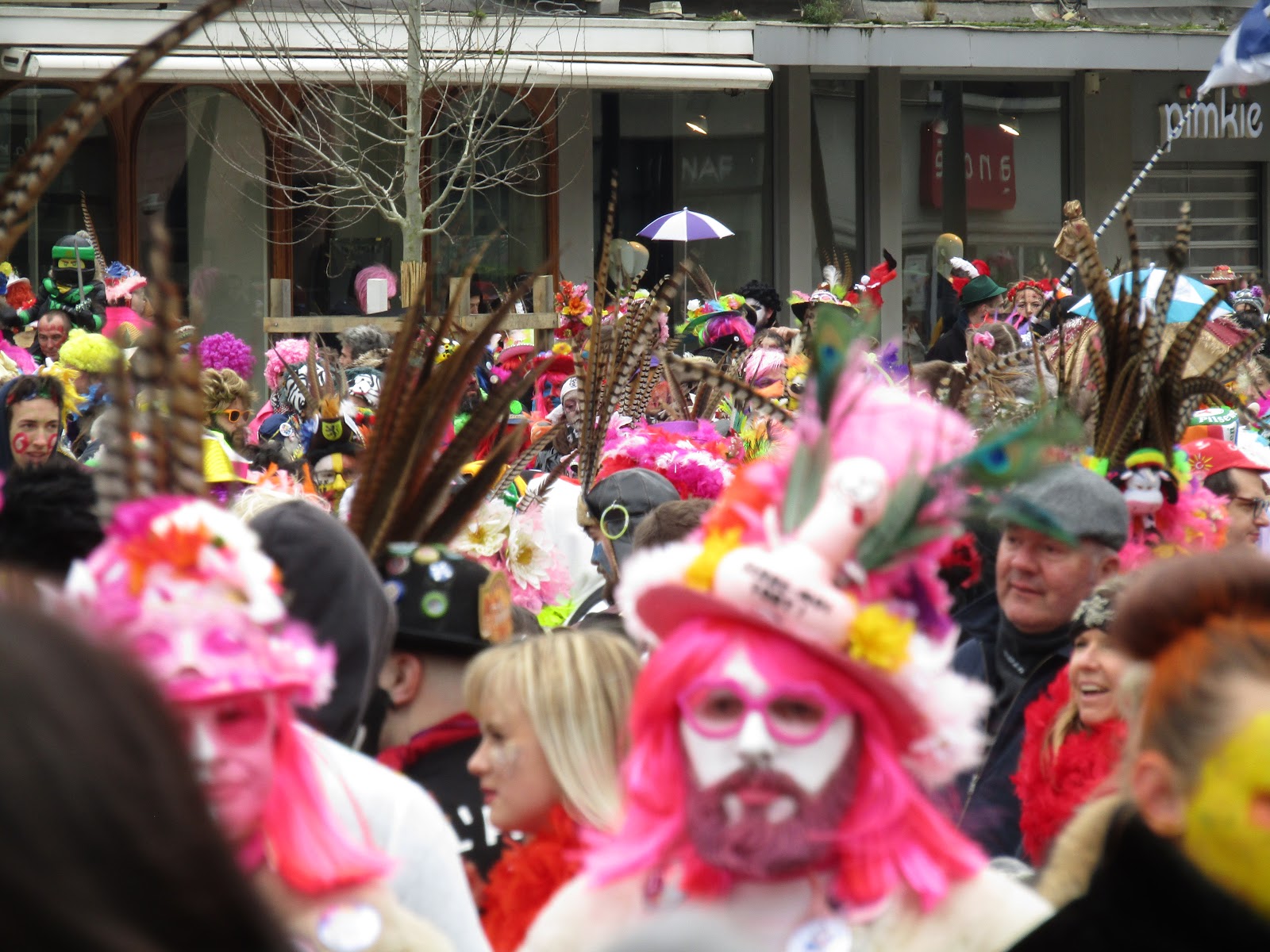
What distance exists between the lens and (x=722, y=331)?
10680mm

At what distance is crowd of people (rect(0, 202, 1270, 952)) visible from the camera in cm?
91

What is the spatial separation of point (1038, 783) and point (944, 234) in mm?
15533

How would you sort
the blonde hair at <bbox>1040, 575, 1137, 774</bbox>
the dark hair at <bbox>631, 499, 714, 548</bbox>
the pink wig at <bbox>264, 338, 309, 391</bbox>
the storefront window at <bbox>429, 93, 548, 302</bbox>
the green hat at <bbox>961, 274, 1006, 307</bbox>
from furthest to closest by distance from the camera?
the storefront window at <bbox>429, 93, 548, 302</bbox> → the green hat at <bbox>961, 274, 1006, 307</bbox> → the pink wig at <bbox>264, 338, 309, 391</bbox> → the dark hair at <bbox>631, 499, 714, 548</bbox> → the blonde hair at <bbox>1040, 575, 1137, 774</bbox>

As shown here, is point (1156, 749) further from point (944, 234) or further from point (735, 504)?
point (944, 234)

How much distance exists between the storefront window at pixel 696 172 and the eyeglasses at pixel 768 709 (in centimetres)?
1569

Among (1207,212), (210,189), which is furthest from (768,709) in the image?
(1207,212)

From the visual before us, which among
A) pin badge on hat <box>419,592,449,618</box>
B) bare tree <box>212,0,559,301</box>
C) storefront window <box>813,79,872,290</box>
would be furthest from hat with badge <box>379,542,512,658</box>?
storefront window <box>813,79,872,290</box>

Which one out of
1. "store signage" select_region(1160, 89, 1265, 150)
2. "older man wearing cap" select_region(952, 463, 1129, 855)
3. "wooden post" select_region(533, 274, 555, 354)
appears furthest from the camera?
A: "store signage" select_region(1160, 89, 1265, 150)

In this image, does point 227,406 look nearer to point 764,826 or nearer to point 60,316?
point 60,316

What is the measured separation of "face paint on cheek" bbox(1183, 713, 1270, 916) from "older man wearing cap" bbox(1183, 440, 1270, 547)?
12.0 feet

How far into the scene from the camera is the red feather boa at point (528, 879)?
9.01ft

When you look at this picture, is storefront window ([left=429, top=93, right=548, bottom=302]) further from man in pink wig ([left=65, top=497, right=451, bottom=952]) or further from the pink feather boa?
man in pink wig ([left=65, top=497, right=451, bottom=952])

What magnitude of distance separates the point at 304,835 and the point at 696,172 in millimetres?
17008

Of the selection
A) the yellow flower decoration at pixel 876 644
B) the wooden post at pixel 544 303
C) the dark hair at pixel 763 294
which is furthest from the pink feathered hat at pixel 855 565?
the dark hair at pixel 763 294
